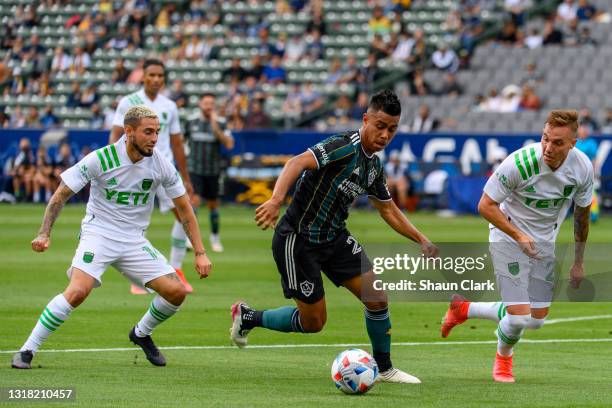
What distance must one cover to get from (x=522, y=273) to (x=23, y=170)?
82.3 ft

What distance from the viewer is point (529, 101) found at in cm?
3309

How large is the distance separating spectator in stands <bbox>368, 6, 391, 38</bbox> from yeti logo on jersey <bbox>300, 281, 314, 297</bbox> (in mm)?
28510

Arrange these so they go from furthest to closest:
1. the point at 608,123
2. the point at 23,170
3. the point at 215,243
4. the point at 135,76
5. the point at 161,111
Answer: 1. the point at 135,76
2. the point at 23,170
3. the point at 608,123
4. the point at 215,243
5. the point at 161,111

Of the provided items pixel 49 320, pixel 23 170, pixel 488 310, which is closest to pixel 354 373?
pixel 488 310

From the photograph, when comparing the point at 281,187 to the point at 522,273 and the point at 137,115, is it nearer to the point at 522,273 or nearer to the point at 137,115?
the point at 137,115

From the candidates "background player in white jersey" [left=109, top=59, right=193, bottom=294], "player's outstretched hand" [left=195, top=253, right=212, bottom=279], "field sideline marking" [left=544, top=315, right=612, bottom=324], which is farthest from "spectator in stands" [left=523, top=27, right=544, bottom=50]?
"player's outstretched hand" [left=195, top=253, right=212, bottom=279]

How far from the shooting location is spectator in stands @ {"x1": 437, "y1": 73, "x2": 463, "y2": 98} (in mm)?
34875

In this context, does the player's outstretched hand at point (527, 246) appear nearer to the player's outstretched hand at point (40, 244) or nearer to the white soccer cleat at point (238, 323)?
the white soccer cleat at point (238, 323)

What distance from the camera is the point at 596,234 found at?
953 inches

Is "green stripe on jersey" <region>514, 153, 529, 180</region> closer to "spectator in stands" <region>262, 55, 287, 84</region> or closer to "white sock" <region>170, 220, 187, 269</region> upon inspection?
"white sock" <region>170, 220, 187, 269</region>

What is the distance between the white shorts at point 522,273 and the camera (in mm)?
10195

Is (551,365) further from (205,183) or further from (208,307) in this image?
(205,183)

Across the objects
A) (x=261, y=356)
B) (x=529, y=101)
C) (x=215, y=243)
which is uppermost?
(x=261, y=356)

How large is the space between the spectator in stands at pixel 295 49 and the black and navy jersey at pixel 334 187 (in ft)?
94.1
